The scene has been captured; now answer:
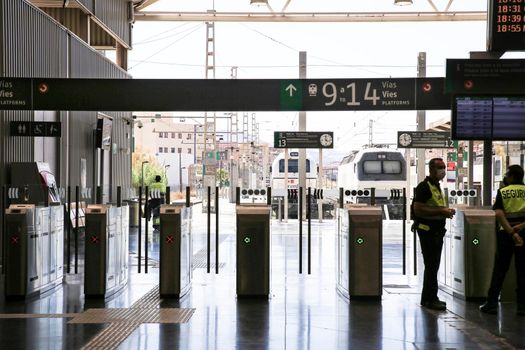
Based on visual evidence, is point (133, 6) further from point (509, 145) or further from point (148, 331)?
point (148, 331)

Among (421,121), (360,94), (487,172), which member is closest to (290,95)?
(360,94)

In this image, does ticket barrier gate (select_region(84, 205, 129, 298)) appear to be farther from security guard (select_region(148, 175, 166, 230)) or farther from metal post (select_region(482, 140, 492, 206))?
security guard (select_region(148, 175, 166, 230))

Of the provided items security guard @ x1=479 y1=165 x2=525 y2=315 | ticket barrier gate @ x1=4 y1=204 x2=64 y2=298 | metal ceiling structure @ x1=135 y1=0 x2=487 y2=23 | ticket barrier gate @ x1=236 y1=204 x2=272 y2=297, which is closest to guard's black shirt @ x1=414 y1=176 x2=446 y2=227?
security guard @ x1=479 y1=165 x2=525 y2=315

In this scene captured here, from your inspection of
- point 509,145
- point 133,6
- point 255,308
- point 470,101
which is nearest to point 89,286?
point 255,308

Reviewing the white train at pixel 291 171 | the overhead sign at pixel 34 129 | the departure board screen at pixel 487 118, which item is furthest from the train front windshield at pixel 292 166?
the departure board screen at pixel 487 118

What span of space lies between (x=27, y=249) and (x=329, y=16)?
48.6ft

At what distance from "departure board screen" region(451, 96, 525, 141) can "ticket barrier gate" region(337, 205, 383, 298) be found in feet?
5.27

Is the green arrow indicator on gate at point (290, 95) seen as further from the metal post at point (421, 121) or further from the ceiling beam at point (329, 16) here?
the metal post at point (421, 121)

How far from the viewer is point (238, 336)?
6809mm

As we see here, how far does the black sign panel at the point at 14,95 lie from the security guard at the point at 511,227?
21.8 feet

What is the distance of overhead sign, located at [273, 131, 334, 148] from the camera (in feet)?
77.5

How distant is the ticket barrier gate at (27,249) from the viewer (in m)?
8.84

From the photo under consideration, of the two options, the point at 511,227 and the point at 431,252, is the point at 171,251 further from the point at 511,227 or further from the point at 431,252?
the point at 511,227

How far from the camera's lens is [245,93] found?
10.9 m
